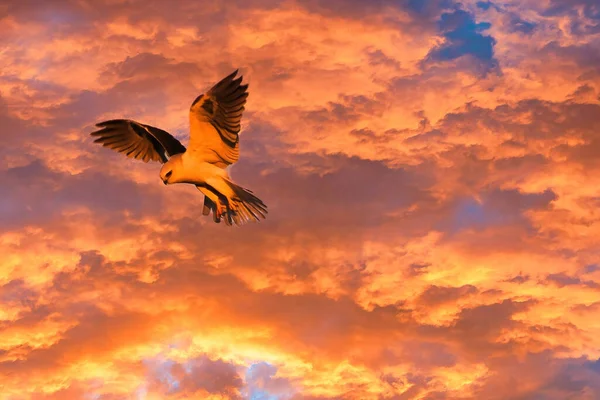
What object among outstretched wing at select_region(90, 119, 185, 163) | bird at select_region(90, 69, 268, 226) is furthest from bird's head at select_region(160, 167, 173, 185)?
outstretched wing at select_region(90, 119, 185, 163)

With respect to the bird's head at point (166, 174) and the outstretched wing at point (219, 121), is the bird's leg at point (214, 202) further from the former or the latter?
the bird's head at point (166, 174)

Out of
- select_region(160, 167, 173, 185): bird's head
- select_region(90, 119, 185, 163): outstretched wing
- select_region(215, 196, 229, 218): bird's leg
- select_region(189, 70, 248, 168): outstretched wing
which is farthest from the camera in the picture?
select_region(90, 119, 185, 163): outstretched wing

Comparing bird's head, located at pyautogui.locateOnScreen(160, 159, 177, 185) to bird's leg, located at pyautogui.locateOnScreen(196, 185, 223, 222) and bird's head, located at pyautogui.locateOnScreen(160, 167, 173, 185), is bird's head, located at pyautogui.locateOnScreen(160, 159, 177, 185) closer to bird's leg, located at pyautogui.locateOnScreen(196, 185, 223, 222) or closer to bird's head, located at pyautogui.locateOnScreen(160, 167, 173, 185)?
bird's head, located at pyautogui.locateOnScreen(160, 167, 173, 185)

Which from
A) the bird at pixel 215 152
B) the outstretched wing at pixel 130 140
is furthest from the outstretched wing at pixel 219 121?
the outstretched wing at pixel 130 140

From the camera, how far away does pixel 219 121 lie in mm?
15797

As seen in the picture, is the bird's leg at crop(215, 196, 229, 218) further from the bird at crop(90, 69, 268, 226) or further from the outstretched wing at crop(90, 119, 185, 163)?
the outstretched wing at crop(90, 119, 185, 163)

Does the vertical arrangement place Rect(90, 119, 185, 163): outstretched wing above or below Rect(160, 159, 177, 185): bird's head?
above

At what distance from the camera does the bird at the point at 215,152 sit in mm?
15562

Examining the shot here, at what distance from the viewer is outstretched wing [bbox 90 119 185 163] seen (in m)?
17.3

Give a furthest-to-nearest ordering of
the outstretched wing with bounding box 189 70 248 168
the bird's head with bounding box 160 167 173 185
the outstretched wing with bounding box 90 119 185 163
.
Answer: the outstretched wing with bounding box 90 119 185 163, the bird's head with bounding box 160 167 173 185, the outstretched wing with bounding box 189 70 248 168

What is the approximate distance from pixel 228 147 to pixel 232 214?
95 centimetres

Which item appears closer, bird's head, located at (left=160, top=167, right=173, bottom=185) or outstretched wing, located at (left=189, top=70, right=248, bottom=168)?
outstretched wing, located at (left=189, top=70, right=248, bottom=168)

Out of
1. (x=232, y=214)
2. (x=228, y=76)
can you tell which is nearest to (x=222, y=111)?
(x=228, y=76)

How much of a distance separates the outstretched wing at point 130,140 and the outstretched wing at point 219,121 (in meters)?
1.23
